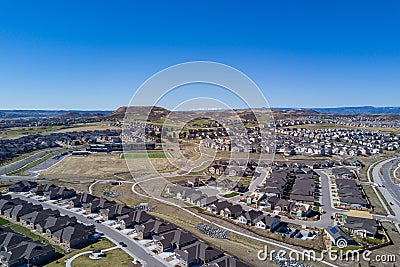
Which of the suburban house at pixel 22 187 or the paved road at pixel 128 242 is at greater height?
the suburban house at pixel 22 187

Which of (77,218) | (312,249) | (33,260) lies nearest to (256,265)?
(312,249)

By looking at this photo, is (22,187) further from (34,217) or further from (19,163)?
(19,163)

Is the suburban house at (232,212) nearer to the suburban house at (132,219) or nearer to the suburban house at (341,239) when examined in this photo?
the suburban house at (132,219)

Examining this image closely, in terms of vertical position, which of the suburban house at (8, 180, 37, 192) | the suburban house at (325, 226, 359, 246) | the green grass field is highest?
the green grass field

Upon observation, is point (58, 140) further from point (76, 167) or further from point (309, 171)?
point (309, 171)

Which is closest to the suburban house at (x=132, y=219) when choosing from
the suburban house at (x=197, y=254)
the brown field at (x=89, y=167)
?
the suburban house at (x=197, y=254)

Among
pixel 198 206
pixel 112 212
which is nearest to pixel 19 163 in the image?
pixel 112 212

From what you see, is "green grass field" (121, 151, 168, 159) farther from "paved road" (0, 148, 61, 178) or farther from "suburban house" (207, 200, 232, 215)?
"suburban house" (207, 200, 232, 215)

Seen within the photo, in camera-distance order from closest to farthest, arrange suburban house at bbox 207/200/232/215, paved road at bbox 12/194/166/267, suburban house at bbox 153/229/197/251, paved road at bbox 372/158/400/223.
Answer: paved road at bbox 12/194/166/267
suburban house at bbox 153/229/197/251
suburban house at bbox 207/200/232/215
paved road at bbox 372/158/400/223

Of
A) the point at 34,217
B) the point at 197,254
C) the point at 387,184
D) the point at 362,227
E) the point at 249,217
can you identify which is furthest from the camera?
the point at 387,184

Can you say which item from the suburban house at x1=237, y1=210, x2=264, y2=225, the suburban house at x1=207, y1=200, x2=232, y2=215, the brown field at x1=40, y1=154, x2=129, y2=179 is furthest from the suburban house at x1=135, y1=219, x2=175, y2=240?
the brown field at x1=40, y1=154, x2=129, y2=179

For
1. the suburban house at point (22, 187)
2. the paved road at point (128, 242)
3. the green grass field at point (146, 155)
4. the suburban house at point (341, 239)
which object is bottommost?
the paved road at point (128, 242)
